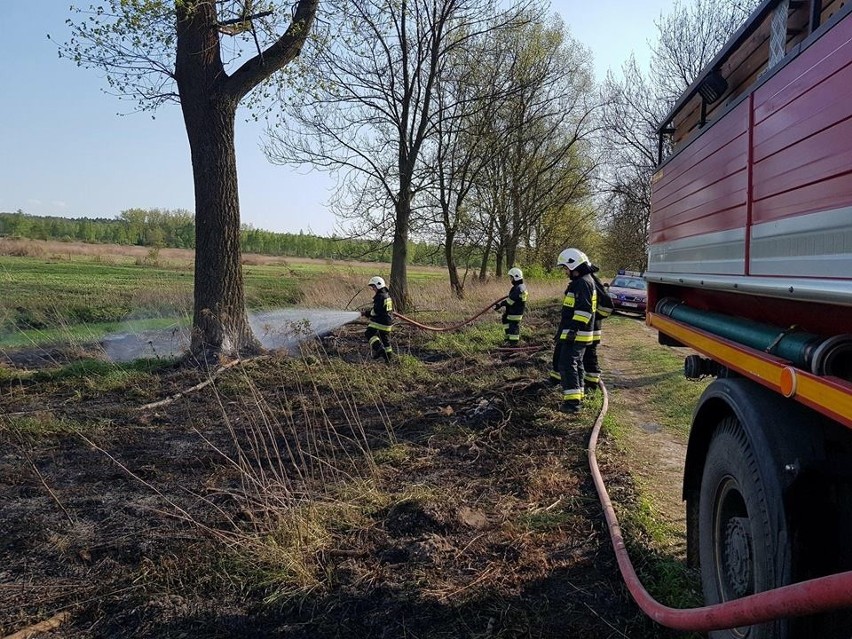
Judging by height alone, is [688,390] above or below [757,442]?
below

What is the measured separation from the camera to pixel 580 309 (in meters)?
6.54

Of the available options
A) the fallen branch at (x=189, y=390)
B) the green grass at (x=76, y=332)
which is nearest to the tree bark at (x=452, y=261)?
the green grass at (x=76, y=332)

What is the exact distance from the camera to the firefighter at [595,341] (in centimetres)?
700

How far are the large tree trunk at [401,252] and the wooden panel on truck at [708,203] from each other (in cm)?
1335

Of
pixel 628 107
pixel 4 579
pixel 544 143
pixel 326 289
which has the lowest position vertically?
pixel 4 579

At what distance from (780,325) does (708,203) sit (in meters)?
0.89

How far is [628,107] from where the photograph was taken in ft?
90.8

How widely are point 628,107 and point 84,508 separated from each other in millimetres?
28575

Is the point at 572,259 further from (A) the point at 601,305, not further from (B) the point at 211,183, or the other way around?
(B) the point at 211,183

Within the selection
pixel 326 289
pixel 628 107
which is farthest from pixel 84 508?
pixel 628 107

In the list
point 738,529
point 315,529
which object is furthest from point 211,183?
point 738,529

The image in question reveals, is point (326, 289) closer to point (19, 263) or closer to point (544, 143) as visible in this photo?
point (544, 143)

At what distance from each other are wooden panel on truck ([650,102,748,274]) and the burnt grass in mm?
1686

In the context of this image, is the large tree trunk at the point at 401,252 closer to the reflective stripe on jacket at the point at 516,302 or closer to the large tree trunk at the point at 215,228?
the reflective stripe on jacket at the point at 516,302
